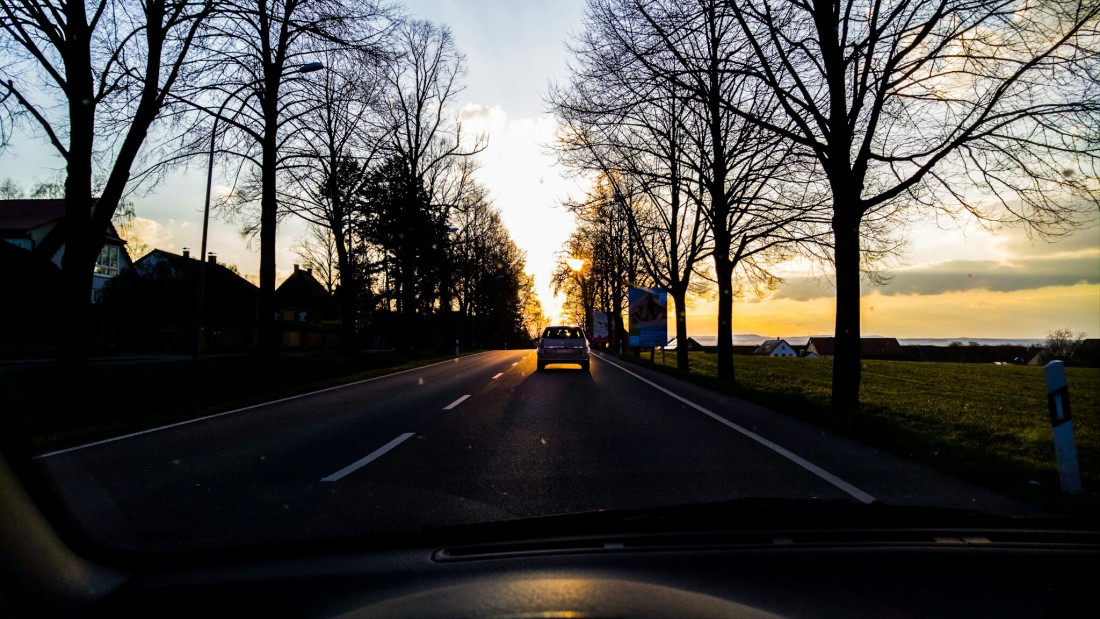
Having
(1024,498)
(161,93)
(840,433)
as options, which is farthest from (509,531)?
(161,93)

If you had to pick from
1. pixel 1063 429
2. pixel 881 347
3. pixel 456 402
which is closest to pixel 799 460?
pixel 1063 429

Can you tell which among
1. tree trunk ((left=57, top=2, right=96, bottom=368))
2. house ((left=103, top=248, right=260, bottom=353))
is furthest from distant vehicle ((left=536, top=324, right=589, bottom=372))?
house ((left=103, top=248, right=260, bottom=353))

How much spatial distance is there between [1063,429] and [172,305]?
46183 mm

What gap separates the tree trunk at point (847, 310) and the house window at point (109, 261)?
4861 cm

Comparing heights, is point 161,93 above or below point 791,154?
above

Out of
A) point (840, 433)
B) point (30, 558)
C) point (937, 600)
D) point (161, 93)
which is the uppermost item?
point (161, 93)

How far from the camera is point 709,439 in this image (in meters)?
7.79

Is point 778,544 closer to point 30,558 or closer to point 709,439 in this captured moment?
point 30,558

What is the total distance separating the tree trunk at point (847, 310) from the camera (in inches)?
442

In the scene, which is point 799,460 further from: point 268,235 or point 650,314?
point 650,314

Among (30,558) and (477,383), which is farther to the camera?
(477,383)

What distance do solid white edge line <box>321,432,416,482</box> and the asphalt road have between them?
0.08 feet

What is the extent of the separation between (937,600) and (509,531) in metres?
1.67

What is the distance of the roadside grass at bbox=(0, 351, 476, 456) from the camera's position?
923 cm
